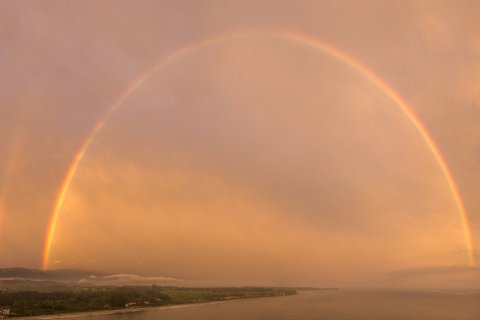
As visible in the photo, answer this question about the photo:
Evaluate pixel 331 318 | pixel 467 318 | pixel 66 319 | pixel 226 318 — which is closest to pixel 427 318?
pixel 467 318

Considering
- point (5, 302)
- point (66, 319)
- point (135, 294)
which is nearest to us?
point (66, 319)

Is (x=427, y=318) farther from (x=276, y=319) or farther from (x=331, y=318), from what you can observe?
(x=276, y=319)

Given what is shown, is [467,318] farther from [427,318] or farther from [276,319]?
[276,319]

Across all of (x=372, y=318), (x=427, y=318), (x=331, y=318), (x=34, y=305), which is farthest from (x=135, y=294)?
(x=427, y=318)

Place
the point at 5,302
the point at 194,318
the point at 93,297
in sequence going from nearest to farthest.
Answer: the point at 194,318 → the point at 5,302 → the point at 93,297

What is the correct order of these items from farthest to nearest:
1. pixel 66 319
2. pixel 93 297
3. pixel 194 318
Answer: pixel 93 297 → pixel 194 318 → pixel 66 319

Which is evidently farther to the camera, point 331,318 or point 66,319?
point 331,318

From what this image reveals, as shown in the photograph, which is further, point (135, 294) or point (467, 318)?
point (135, 294)

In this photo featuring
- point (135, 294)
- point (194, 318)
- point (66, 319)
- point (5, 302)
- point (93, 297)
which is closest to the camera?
point (66, 319)
